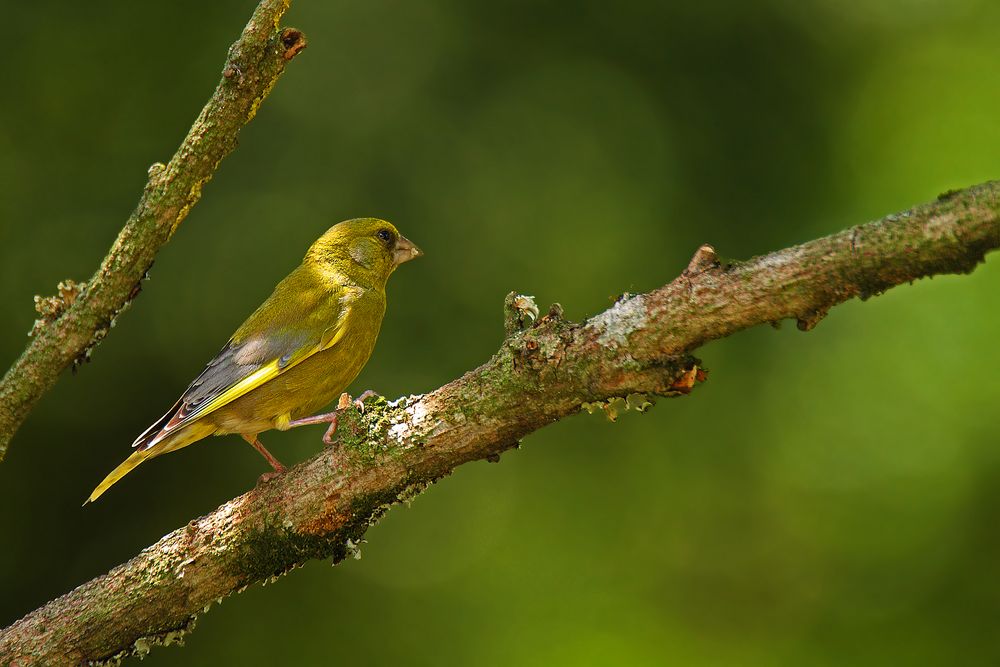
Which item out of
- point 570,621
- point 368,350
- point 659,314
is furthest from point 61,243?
point 659,314

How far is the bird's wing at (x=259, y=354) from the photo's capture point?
13.2 feet

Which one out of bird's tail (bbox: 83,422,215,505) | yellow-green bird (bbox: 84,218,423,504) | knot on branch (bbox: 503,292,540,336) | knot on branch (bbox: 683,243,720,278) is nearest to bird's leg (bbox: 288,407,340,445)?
yellow-green bird (bbox: 84,218,423,504)

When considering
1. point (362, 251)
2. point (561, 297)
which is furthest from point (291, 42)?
point (561, 297)

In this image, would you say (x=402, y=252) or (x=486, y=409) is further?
(x=402, y=252)

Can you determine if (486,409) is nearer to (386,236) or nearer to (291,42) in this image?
(291,42)

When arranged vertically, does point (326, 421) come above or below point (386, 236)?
below

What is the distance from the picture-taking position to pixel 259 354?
418 cm

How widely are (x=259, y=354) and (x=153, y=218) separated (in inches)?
37.8

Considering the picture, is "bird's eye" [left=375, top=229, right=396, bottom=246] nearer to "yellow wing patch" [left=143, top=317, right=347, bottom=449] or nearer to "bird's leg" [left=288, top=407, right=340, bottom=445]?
"yellow wing patch" [left=143, top=317, right=347, bottom=449]

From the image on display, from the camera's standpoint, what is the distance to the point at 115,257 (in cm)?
338

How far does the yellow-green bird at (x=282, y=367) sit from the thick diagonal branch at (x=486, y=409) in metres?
0.69

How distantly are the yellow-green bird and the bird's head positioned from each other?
5cm

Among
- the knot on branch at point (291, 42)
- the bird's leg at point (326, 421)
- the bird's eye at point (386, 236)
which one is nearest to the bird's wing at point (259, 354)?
the bird's leg at point (326, 421)

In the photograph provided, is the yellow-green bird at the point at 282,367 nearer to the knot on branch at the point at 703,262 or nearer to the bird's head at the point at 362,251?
the bird's head at the point at 362,251
